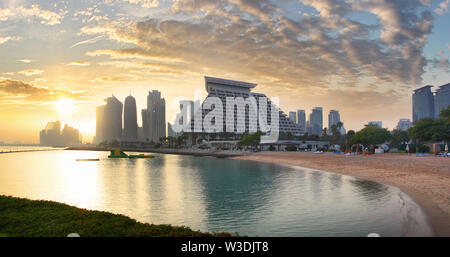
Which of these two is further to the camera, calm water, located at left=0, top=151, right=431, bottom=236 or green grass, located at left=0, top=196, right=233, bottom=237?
calm water, located at left=0, top=151, right=431, bottom=236

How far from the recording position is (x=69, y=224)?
36.2ft

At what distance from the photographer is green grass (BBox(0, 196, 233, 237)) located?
10.0m

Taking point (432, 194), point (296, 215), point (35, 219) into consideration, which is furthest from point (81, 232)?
point (432, 194)

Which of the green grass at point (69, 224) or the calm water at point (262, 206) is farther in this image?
the calm water at point (262, 206)

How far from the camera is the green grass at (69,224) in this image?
10.0 metres

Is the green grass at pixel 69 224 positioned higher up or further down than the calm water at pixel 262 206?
higher up

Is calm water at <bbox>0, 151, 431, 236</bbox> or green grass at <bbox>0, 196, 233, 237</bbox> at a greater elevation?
green grass at <bbox>0, 196, 233, 237</bbox>

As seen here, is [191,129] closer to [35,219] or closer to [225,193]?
[225,193]

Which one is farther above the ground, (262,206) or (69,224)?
(69,224)

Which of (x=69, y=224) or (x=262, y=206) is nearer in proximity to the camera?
(x=69, y=224)
